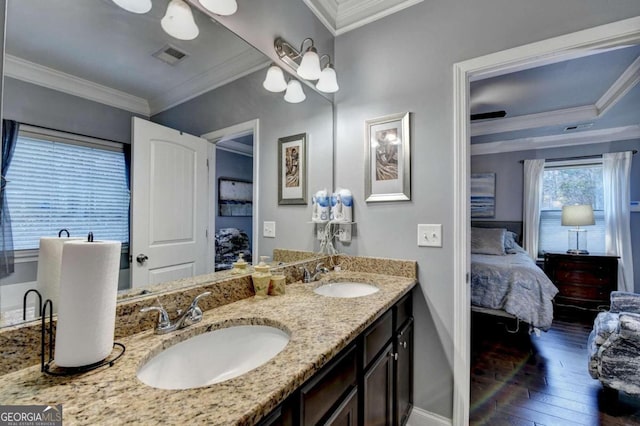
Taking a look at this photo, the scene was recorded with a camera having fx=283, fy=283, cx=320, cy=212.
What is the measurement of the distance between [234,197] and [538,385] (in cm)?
258

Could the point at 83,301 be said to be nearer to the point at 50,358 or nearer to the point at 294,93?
the point at 50,358

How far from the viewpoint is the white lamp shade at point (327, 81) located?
182cm

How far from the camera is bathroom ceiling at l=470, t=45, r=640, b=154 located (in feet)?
8.18

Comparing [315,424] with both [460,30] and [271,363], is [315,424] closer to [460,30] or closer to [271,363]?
[271,363]

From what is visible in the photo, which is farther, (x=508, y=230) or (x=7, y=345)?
(x=508, y=230)

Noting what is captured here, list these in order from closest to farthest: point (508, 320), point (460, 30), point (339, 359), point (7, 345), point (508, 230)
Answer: point (7, 345)
point (339, 359)
point (460, 30)
point (508, 320)
point (508, 230)

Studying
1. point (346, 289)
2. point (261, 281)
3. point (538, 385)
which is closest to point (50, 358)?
point (261, 281)

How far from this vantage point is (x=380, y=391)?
1256 millimetres

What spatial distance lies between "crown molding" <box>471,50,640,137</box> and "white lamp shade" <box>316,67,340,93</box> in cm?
258

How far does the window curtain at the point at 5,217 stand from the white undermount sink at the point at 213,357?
416 millimetres

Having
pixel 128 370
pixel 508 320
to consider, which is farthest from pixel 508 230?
pixel 128 370

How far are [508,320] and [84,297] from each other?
3.91 meters

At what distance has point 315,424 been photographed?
82cm

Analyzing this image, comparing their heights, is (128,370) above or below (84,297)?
below
